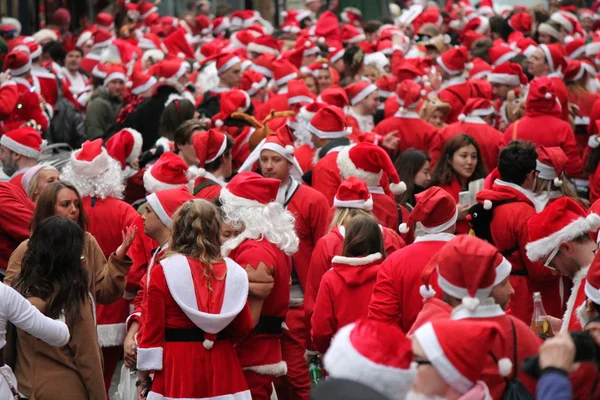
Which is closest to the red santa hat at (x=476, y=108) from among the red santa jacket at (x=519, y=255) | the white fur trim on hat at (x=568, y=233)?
the red santa jacket at (x=519, y=255)

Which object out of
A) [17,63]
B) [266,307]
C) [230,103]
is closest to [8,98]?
[17,63]

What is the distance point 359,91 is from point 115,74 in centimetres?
370

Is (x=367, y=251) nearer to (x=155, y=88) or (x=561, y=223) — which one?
(x=561, y=223)

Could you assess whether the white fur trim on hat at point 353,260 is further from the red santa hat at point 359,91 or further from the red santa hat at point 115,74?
the red santa hat at point 115,74

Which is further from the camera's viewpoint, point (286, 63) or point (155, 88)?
point (286, 63)

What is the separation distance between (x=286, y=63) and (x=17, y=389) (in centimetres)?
900

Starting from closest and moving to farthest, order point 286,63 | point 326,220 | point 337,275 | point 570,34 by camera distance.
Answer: point 337,275 → point 326,220 → point 286,63 → point 570,34

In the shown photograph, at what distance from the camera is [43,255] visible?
6.44m

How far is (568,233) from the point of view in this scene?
601cm

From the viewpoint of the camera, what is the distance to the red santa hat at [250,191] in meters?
7.14

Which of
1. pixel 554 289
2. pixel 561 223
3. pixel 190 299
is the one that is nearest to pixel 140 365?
pixel 190 299

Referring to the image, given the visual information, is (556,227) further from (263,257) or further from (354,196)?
(354,196)

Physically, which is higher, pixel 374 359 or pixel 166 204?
pixel 374 359

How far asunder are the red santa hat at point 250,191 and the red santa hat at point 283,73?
7593mm
